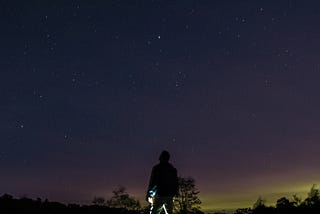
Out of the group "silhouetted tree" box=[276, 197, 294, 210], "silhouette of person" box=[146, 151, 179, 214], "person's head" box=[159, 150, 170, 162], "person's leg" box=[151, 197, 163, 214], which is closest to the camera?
"person's head" box=[159, 150, 170, 162]

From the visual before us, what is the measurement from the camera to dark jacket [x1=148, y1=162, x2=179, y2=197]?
12.6 meters

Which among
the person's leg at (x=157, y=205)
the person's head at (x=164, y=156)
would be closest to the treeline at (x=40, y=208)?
the person's leg at (x=157, y=205)

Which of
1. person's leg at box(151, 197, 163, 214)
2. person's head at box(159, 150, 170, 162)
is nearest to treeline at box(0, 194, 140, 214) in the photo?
person's leg at box(151, 197, 163, 214)

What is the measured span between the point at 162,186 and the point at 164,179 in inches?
8.6

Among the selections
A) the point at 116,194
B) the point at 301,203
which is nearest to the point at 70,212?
the point at 301,203

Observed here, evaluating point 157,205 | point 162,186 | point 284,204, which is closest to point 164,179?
point 162,186

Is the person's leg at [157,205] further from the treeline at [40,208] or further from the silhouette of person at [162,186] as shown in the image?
the treeline at [40,208]

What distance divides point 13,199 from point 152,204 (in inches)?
236

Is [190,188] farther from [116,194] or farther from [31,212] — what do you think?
[31,212]

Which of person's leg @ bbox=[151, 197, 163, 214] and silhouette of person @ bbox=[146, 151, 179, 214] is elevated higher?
silhouette of person @ bbox=[146, 151, 179, 214]

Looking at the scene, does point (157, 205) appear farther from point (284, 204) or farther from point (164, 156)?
point (284, 204)

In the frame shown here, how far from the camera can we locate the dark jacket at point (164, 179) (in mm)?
12617

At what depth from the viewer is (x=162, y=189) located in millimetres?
12805

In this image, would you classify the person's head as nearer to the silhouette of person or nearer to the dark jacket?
the silhouette of person
